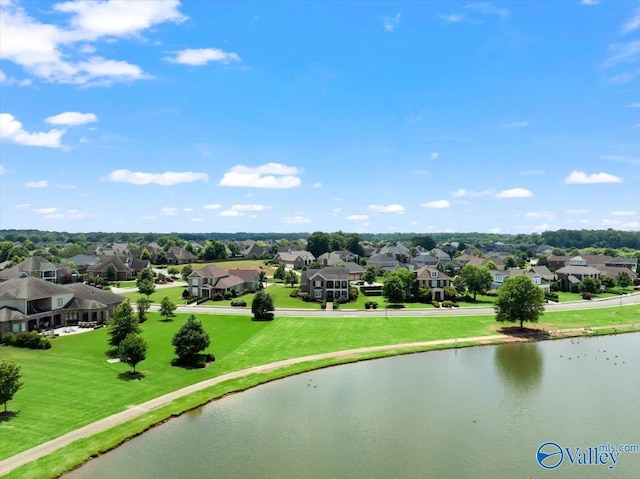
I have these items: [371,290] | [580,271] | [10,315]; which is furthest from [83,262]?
[580,271]

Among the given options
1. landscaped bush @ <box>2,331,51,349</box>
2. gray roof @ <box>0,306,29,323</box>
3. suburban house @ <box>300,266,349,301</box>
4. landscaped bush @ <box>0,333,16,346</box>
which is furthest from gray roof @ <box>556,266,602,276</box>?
landscaped bush @ <box>0,333,16,346</box>

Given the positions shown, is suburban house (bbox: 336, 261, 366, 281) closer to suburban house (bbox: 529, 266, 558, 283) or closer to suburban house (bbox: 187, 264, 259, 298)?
suburban house (bbox: 187, 264, 259, 298)

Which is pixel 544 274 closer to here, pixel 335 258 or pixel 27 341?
pixel 335 258

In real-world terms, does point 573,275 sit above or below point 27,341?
above

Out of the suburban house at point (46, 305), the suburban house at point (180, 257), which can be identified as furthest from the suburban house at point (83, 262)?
the suburban house at point (46, 305)

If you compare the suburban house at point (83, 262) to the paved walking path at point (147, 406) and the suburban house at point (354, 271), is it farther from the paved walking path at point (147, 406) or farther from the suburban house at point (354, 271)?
the paved walking path at point (147, 406)

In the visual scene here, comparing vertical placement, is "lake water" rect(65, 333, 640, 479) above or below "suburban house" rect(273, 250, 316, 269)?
below
